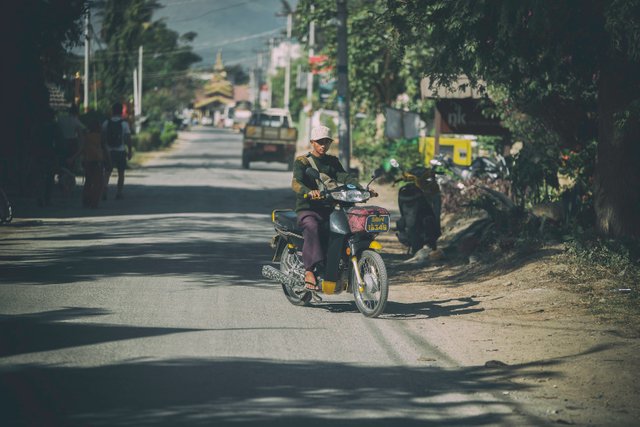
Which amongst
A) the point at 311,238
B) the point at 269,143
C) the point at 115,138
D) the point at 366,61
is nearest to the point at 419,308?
the point at 311,238

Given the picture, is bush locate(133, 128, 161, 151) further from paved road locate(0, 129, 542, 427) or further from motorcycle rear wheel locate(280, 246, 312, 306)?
motorcycle rear wheel locate(280, 246, 312, 306)

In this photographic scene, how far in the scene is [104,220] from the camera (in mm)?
18547

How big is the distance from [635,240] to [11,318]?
7411mm

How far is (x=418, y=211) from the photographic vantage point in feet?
48.3

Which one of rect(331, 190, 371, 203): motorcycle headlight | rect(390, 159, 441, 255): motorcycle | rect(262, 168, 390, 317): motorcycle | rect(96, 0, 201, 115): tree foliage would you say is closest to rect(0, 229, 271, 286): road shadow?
rect(262, 168, 390, 317): motorcycle

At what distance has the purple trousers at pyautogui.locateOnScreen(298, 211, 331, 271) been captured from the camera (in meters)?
10.1

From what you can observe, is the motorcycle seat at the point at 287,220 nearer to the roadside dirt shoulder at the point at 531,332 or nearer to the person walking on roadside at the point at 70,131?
the roadside dirt shoulder at the point at 531,332

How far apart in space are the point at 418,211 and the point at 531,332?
5622 mm

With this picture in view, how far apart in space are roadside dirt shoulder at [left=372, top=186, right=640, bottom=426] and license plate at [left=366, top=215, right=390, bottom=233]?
0.95 meters

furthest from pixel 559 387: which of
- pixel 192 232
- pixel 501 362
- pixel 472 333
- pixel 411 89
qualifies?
pixel 411 89

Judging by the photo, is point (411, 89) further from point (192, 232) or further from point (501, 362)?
point (501, 362)

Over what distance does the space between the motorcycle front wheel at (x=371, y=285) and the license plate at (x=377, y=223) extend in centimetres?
23

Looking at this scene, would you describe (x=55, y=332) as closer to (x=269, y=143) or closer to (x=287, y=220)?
(x=287, y=220)

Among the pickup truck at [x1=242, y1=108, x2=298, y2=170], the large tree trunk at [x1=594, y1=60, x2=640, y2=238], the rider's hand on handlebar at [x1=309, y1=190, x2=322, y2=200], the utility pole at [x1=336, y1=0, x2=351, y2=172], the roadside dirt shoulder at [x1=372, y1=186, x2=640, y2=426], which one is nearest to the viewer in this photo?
the roadside dirt shoulder at [x1=372, y1=186, x2=640, y2=426]
